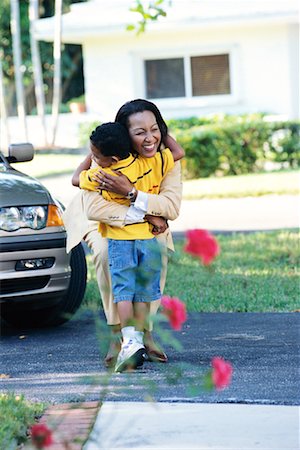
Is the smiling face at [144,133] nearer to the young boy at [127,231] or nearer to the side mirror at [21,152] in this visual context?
the young boy at [127,231]

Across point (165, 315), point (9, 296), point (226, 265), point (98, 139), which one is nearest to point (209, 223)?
point (226, 265)

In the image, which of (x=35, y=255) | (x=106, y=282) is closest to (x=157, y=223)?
(x=106, y=282)

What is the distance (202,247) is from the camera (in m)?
2.85

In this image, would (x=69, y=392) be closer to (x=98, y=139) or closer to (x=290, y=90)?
(x=98, y=139)

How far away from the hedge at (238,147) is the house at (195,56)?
278 cm

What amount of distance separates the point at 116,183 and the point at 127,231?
0.28m

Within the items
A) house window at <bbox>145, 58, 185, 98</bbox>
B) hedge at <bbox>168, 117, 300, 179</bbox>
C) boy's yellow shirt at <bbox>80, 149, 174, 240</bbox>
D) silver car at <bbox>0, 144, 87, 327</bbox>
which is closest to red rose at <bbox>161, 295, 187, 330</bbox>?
boy's yellow shirt at <bbox>80, 149, 174, 240</bbox>

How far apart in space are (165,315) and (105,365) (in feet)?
10.4

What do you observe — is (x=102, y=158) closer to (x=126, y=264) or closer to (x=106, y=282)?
(x=126, y=264)

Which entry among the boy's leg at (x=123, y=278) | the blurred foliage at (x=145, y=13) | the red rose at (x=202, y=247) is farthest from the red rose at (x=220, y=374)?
the blurred foliage at (x=145, y=13)

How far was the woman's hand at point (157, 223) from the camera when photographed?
Result: 6.03 metres

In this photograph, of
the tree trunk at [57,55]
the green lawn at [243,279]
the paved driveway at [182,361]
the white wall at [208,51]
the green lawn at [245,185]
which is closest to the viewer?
the paved driveway at [182,361]

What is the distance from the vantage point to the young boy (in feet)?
19.1

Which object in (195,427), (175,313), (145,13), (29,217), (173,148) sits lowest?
(195,427)
